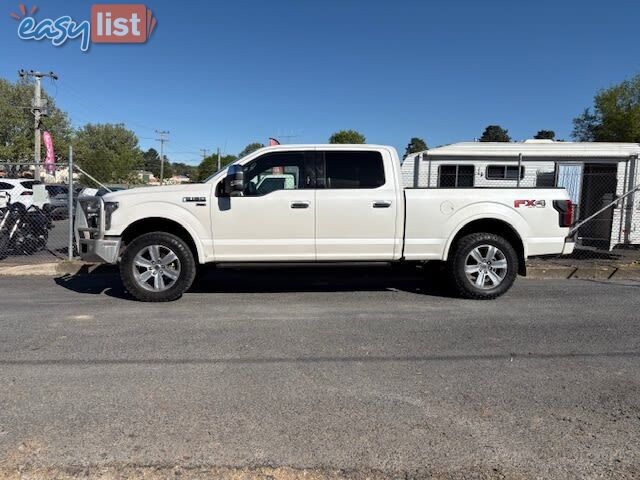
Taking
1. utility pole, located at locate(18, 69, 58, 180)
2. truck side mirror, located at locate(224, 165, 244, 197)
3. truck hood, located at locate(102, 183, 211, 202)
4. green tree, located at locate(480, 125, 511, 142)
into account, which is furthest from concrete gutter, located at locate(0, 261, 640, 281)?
green tree, located at locate(480, 125, 511, 142)

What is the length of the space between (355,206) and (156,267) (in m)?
2.63

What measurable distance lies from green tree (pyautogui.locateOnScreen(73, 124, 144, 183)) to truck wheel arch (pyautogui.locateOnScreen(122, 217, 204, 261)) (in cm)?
5037

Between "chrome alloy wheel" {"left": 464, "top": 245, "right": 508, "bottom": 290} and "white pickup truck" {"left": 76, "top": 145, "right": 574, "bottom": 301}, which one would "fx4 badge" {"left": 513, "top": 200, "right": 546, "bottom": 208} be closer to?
"white pickup truck" {"left": 76, "top": 145, "right": 574, "bottom": 301}

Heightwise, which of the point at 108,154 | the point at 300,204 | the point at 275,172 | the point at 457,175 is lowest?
the point at 300,204

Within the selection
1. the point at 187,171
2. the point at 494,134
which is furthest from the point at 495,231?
the point at 187,171

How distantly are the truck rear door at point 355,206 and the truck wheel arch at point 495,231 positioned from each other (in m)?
0.84

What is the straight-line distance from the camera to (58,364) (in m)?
4.36

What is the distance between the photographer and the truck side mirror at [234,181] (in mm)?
6199

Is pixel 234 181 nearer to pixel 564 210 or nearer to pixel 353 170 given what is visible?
pixel 353 170

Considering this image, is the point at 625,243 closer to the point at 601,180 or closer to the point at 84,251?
the point at 601,180

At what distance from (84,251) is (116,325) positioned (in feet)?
5.29

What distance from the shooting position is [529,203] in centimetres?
678

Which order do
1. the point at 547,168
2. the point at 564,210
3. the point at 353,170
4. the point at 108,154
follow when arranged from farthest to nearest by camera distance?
the point at 108,154 < the point at 547,168 < the point at 564,210 < the point at 353,170

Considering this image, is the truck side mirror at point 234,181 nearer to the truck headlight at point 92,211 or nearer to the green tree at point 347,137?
the truck headlight at point 92,211
